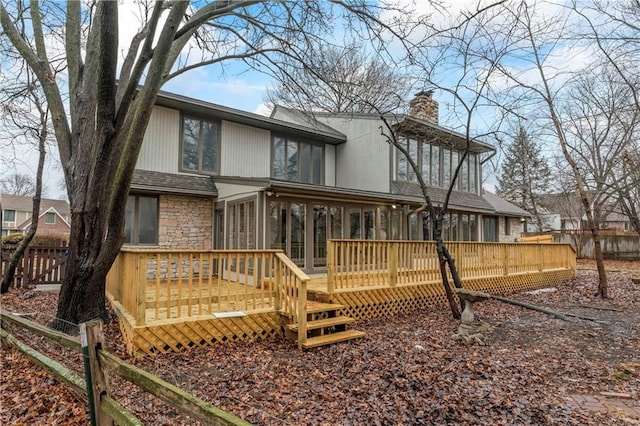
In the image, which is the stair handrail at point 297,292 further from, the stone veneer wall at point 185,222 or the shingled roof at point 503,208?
the shingled roof at point 503,208

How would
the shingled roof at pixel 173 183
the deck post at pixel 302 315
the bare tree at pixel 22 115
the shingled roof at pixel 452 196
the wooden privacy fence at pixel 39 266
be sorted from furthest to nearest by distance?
the shingled roof at pixel 452 196, the wooden privacy fence at pixel 39 266, the shingled roof at pixel 173 183, the bare tree at pixel 22 115, the deck post at pixel 302 315

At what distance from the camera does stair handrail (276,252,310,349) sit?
541 centimetres

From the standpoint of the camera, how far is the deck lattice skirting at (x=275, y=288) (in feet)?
16.4

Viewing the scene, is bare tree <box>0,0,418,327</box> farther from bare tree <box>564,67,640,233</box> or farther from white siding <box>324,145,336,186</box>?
bare tree <box>564,67,640,233</box>

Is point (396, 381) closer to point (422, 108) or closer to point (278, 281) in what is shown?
point (278, 281)

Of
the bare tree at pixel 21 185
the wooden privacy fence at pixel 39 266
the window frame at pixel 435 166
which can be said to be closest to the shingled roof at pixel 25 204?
the bare tree at pixel 21 185

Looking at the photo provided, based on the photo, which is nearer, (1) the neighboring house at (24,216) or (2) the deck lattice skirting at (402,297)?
(2) the deck lattice skirting at (402,297)

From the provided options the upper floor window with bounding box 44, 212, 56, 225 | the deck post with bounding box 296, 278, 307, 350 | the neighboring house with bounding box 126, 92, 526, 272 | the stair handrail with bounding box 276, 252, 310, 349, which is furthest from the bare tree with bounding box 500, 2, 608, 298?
the upper floor window with bounding box 44, 212, 56, 225

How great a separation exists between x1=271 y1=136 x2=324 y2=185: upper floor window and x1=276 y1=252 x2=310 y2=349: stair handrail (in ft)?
22.7

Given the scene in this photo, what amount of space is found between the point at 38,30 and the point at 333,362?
837 centimetres

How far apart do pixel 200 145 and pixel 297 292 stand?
718 centimetres

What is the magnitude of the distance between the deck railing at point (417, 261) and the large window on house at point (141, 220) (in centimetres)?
524

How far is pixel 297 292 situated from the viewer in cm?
579

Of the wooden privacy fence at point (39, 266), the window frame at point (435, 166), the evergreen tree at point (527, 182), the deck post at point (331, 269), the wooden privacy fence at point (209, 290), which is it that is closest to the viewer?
the wooden privacy fence at point (209, 290)
